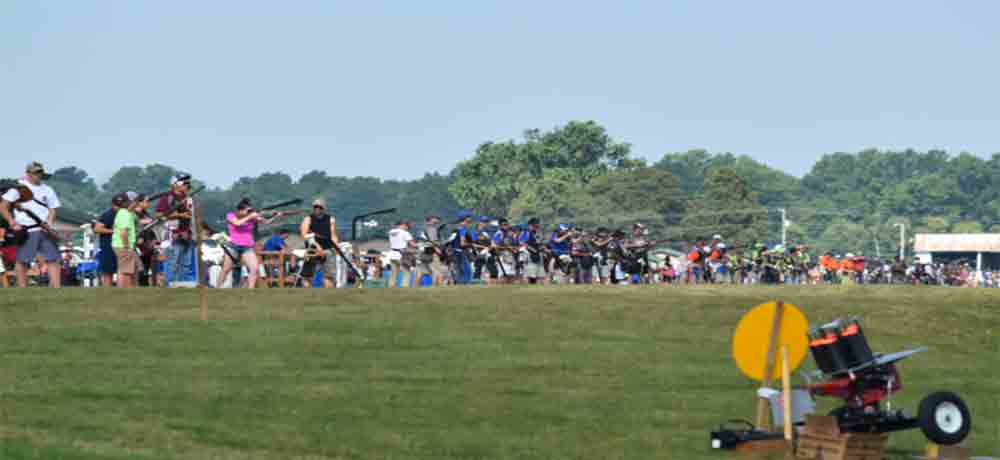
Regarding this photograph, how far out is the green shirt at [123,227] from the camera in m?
31.8

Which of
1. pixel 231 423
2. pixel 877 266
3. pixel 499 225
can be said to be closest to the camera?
pixel 231 423

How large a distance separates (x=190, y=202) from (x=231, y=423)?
44.3 ft

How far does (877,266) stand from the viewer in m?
78.4

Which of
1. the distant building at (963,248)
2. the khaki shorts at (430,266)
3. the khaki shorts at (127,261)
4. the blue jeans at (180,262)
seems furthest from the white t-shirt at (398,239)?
the distant building at (963,248)

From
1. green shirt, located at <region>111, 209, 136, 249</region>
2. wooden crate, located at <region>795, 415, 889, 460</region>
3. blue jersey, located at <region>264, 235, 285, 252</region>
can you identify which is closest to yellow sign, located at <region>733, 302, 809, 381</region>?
wooden crate, located at <region>795, 415, 889, 460</region>

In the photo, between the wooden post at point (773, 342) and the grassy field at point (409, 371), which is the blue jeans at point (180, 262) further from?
the wooden post at point (773, 342)

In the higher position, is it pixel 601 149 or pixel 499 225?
pixel 601 149

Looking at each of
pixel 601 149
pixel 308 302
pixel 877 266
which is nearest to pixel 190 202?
pixel 308 302

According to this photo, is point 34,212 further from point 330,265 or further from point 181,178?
point 330,265

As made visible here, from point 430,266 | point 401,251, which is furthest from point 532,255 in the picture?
point 401,251

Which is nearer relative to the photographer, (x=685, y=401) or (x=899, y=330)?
(x=685, y=401)

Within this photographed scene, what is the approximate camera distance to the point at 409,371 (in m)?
22.5

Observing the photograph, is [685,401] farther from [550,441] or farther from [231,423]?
[231,423]

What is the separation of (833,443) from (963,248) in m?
159
